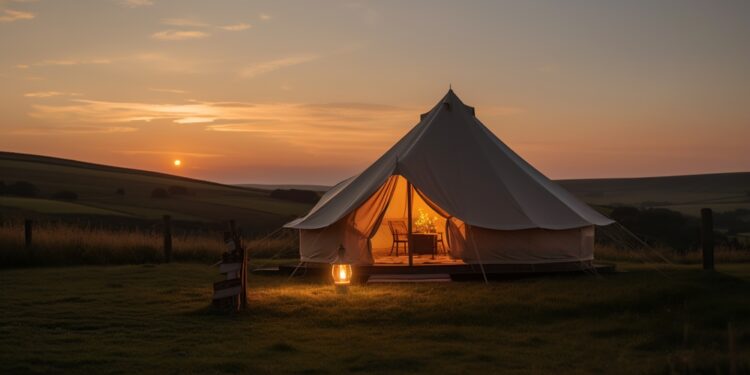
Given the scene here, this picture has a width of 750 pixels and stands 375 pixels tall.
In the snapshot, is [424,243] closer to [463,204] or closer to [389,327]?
[463,204]

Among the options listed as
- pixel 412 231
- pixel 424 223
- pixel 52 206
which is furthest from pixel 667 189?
pixel 412 231

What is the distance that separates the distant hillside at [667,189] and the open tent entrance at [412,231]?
5252 cm

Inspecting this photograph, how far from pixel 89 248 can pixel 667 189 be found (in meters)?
72.4

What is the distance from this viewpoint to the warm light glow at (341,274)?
12359 mm

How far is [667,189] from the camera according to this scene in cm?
8125

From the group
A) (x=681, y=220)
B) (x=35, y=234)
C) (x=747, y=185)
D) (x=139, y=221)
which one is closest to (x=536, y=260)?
(x=35, y=234)

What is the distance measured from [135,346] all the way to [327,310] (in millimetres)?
2694

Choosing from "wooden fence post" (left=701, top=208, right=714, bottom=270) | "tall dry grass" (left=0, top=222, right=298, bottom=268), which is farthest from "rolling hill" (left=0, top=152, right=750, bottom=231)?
"wooden fence post" (left=701, top=208, right=714, bottom=270)

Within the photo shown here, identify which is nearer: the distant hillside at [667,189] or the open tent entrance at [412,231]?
the open tent entrance at [412,231]

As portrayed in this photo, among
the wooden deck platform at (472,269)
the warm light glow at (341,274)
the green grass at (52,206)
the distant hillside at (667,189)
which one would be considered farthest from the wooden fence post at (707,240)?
the distant hillside at (667,189)

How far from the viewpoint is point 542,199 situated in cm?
1453

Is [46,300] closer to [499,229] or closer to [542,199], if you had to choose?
[499,229]

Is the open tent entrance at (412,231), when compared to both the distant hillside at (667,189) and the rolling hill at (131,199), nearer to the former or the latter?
the rolling hill at (131,199)

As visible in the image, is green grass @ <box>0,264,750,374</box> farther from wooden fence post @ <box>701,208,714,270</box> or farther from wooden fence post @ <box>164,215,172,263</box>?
wooden fence post @ <box>164,215,172,263</box>
